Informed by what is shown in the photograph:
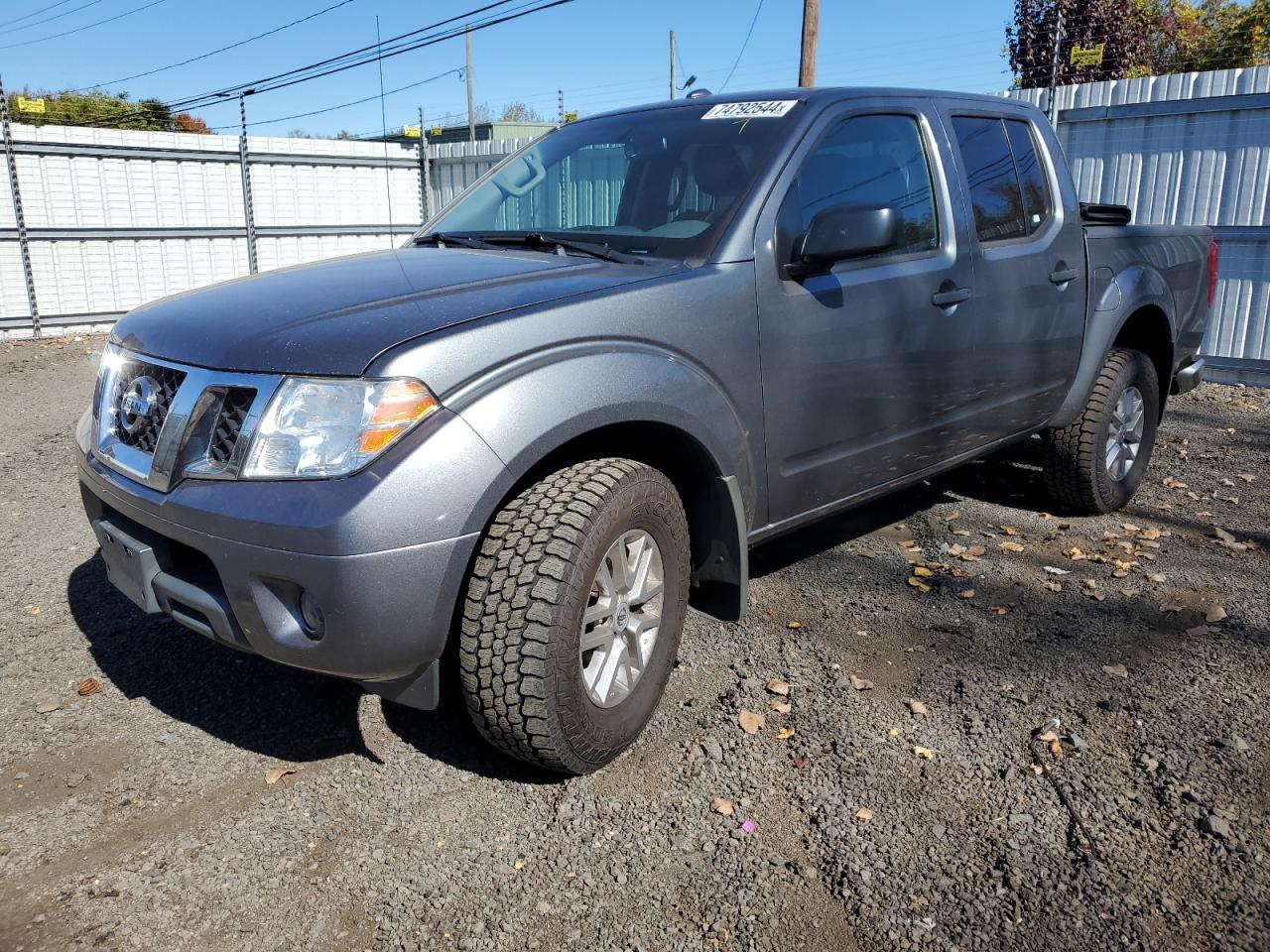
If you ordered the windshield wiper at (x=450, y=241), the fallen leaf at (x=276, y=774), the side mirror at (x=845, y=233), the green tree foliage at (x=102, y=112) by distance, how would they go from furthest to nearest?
the green tree foliage at (x=102, y=112), the windshield wiper at (x=450, y=241), the side mirror at (x=845, y=233), the fallen leaf at (x=276, y=774)

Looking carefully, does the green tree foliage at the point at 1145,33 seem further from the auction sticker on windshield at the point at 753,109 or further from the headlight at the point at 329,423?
the headlight at the point at 329,423

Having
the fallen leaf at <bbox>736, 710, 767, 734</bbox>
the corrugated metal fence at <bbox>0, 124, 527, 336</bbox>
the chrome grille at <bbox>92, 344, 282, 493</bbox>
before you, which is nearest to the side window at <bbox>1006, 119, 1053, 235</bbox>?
the fallen leaf at <bbox>736, 710, 767, 734</bbox>

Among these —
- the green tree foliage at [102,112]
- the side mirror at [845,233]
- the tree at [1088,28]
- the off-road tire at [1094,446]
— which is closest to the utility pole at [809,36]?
the off-road tire at [1094,446]

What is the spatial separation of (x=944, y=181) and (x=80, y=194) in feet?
36.9

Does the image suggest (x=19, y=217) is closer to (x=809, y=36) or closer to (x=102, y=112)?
(x=809, y=36)

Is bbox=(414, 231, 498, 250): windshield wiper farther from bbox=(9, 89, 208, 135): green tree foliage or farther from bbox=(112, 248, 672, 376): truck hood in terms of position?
bbox=(9, 89, 208, 135): green tree foliage

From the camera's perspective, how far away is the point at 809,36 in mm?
13070

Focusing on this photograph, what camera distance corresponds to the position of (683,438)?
9.71 feet

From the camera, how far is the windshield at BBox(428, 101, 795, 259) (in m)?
3.26

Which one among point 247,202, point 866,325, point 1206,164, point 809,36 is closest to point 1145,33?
point 809,36

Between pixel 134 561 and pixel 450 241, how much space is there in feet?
5.43

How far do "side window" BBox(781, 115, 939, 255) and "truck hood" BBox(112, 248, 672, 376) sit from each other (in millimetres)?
642

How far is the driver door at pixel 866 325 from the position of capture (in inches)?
127

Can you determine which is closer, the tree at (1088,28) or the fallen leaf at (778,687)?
the fallen leaf at (778,687)
